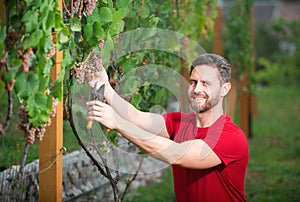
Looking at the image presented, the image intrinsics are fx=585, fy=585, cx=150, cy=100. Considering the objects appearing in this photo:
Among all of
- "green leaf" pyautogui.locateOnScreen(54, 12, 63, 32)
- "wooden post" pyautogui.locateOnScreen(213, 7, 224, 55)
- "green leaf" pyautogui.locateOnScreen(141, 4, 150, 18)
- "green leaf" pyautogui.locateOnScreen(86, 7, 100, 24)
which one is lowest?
"green leaf" pyautogui.locateOnScreen(54, 12, 63, 32)

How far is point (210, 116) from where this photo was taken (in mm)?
3215

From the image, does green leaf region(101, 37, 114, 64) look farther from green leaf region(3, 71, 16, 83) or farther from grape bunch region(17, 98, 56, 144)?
green leaf region(3, 71, 16, 83)

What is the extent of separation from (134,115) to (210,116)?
1.38ft

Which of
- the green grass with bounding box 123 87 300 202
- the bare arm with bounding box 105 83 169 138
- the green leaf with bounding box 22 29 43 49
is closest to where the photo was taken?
the green leaf with bounding box 22 29 43 49

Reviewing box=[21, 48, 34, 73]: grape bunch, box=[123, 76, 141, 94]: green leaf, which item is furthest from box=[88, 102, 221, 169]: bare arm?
box=[123, 76, 141, 94]: green leaf

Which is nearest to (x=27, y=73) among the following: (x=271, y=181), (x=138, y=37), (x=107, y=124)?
(x=107, y=124)

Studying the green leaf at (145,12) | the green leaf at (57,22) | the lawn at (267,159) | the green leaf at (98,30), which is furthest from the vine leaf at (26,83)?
the lawn at (267,159)

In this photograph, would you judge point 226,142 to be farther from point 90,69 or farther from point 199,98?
point 90,69

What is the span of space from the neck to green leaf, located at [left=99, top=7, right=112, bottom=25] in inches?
30.2

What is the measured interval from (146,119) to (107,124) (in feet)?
2.63

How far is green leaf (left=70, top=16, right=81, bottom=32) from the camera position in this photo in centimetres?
269

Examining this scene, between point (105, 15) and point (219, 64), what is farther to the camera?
point (219, 64)

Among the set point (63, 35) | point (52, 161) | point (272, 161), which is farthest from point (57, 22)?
point (272, 161)

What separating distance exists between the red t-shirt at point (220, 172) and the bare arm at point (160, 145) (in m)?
0.08
